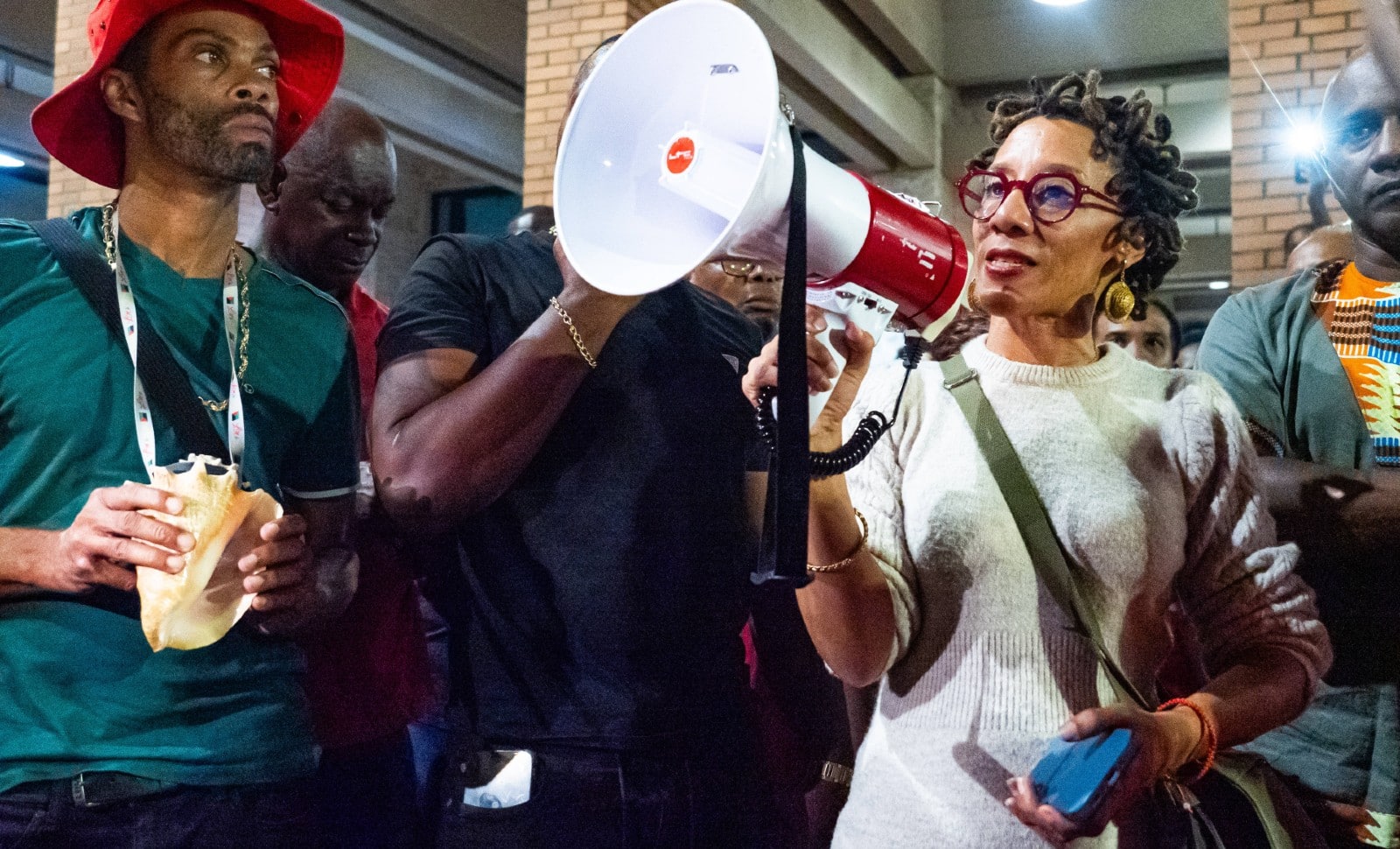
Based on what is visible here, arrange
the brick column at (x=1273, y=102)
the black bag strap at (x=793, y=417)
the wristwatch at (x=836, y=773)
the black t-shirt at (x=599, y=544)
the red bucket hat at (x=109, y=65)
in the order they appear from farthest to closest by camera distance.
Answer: the brick column at (x=1273, y=102)
the wristwatch at (x=836, y=773)
the red bucket hat at (x=109, y=65)
the black t-shirt at (x=599, y=544)
the black bag strap at (x=793, y=417)

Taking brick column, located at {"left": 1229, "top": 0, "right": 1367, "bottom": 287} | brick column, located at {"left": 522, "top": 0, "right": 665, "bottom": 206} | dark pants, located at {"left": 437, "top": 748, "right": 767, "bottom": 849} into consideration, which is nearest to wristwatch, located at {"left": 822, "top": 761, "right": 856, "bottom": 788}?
dark pants, located at {"left": 437, "top": 748, "right": 767, "bottom": 849}

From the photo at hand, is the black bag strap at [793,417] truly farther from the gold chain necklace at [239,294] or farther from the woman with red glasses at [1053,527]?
the gold chain necklace at [239,294]

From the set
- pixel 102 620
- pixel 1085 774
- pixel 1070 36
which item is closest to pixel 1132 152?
pixel 1085 774

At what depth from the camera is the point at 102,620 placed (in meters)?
1.70

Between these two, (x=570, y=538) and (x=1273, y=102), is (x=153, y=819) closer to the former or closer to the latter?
(x=570, y=538)

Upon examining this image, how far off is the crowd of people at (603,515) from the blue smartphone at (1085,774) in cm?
2

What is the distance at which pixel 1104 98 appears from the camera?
1.95 metres

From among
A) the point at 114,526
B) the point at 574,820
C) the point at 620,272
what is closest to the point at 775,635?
the point at 574,820

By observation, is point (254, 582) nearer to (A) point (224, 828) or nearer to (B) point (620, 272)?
(A) point (224, 828)

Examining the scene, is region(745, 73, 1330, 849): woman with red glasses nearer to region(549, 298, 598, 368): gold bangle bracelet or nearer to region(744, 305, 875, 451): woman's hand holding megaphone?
region(744, 305, 875, 451): woman's hand holding megaphone

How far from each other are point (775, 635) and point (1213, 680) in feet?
3.00

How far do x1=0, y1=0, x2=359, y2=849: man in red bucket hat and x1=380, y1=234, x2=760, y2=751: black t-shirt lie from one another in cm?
25

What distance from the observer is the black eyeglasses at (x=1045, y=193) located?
6.15 feet

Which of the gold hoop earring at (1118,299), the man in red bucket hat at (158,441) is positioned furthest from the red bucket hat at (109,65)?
the gold hoop earring at (1118,299)
